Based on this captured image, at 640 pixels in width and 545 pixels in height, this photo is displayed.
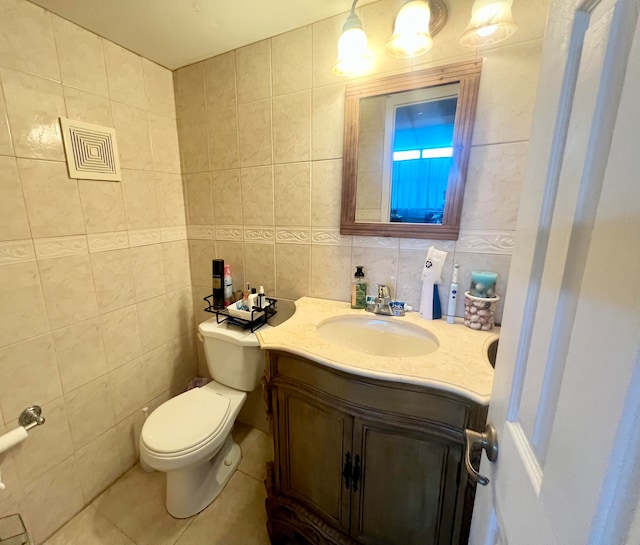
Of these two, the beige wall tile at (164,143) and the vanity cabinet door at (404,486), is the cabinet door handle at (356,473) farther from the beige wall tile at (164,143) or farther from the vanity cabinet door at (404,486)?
the beige wall tile at (164,143)

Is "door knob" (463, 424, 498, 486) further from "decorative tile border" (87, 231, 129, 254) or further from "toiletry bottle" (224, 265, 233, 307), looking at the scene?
"decorative tile border" (87, 231, 129, 254)

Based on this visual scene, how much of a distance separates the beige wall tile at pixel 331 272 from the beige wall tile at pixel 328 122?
0.44 meters

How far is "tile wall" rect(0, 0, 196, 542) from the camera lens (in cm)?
106

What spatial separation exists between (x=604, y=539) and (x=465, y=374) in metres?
0.58

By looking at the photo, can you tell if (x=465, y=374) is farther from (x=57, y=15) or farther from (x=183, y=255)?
(x=57, y=15)

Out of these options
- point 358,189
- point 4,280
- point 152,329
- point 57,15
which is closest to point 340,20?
point 358,189

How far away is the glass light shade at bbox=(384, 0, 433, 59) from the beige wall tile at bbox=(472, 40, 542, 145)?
241mm

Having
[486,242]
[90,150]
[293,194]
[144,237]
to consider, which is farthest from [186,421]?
[486,242]

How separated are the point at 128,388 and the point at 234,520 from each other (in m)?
0.86

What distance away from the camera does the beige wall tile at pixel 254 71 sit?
1.35 meters

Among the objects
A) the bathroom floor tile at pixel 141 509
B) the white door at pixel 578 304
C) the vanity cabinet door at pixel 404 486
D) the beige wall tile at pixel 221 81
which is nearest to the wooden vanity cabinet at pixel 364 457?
the vanity cabinet door at pixel 404 486

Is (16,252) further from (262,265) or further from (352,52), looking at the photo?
(352,52)

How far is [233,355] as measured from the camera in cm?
143

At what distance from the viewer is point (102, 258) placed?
1.35 meters
